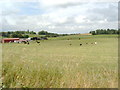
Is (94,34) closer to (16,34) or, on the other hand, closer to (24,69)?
(16,34)

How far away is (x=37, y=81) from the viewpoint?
5328 mm

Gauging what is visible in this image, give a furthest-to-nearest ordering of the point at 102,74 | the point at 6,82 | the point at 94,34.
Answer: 1. the point at 94,34
2. the point at 102,74
3. the point at 6,82

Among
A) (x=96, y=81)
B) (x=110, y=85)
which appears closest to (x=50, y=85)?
(x=96, y=81)

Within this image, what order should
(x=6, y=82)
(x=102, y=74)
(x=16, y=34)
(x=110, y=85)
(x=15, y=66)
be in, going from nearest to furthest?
(x=110, y=85)
(x=6, y=82)
(x=102, y=74)
(x=15, y=66)
(x=16, y=34)

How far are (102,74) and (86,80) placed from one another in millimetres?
946

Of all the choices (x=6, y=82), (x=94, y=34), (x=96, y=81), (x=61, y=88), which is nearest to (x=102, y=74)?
(x=96, y=81)

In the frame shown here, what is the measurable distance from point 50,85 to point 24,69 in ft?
5.10

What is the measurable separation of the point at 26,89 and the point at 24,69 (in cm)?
144

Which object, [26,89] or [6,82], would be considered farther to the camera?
[6,82]

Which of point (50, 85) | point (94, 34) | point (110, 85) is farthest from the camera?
point (94, 34)

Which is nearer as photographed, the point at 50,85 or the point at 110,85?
the point at 110,85

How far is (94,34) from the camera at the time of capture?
63.0 metres

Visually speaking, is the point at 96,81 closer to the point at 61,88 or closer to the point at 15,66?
the point at 61,88

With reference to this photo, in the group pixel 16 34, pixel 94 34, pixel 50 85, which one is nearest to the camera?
pixel 50 85
